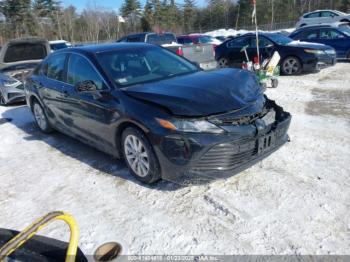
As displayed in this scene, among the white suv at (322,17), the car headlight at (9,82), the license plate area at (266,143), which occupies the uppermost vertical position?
the white suv at (322,17)

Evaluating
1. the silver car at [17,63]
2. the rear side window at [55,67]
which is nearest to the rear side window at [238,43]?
the silver car at [17,63]

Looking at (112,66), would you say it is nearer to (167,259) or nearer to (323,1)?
(167,259)

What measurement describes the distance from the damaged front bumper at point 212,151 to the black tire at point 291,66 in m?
7.97

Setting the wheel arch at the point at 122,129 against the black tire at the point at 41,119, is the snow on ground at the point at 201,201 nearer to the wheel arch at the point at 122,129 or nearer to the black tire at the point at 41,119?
the wheel arch at the point at 122,129

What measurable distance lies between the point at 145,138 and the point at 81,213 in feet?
3.36

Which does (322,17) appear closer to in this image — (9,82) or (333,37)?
(333,37)

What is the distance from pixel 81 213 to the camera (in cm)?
361

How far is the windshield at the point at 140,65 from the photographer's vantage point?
14.1 ft

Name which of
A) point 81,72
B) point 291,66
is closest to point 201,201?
point 81,72

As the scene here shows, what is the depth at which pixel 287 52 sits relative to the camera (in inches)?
429

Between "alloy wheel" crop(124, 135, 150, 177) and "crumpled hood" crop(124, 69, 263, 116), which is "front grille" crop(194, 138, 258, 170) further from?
"alloy wheel" crop(124, 135, 150, 177)

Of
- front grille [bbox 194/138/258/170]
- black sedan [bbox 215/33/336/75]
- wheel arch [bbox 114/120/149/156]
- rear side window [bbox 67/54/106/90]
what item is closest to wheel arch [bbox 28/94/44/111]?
rear side window [bbox 67/54/106/90]

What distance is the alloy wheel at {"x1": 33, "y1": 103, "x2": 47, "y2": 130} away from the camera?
6.25 metres

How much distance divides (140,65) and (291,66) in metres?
7.69
